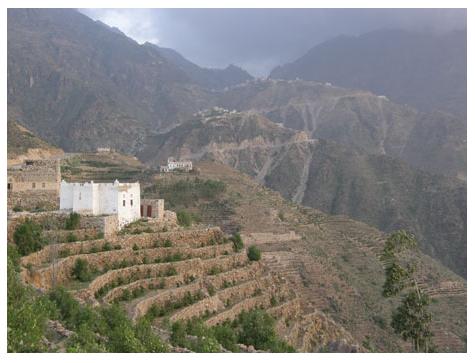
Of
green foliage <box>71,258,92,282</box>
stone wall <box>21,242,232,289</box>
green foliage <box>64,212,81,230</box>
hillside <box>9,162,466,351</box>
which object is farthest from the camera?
green foliage <box>64,212,81,230</box>

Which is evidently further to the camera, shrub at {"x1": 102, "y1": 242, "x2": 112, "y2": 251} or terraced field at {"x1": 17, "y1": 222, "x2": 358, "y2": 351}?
shrub at {"x1": 102, "y1": 242, "x2": 112, "y2": 251}

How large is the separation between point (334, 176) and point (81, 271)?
102 meters

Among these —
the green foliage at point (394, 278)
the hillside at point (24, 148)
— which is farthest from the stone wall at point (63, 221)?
the hillside at point (24, 148)

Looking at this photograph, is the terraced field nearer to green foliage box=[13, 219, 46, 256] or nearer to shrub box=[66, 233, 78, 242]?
green foliage box=[13, 219, 46, 256]

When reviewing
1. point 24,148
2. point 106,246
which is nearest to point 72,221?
→ point 106,246

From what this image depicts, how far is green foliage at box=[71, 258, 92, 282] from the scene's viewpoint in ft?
93.2

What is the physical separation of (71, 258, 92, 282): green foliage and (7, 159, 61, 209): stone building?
8829 mm

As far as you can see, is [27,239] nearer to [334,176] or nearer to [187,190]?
[187,190]

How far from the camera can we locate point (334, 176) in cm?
12788

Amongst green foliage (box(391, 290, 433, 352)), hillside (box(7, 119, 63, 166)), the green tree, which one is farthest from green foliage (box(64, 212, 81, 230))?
hillside (box(7, 119, 63, 166))

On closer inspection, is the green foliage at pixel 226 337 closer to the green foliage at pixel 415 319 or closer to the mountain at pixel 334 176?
the green foliage at pixel 415 319

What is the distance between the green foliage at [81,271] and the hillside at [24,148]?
4224 cm

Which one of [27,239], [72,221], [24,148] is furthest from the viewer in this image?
[24,148]
